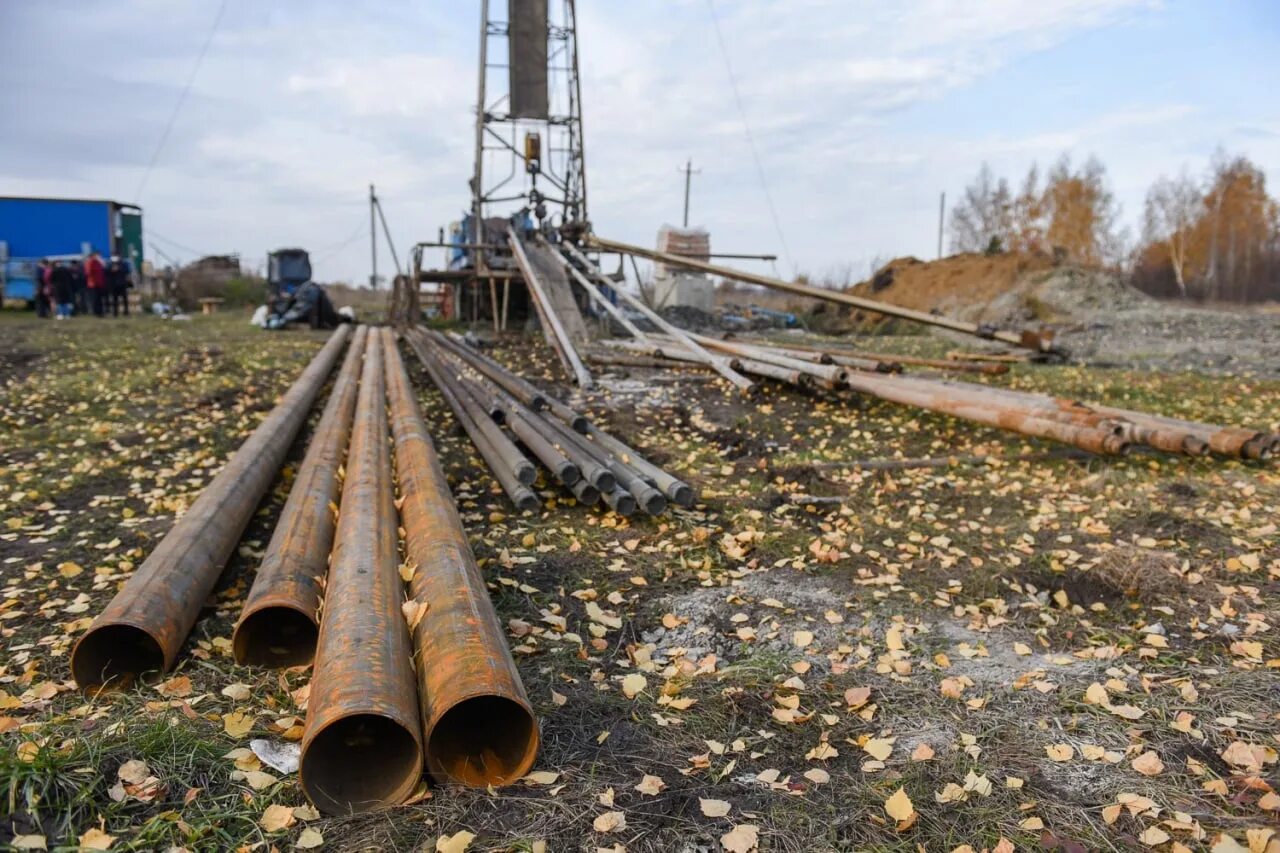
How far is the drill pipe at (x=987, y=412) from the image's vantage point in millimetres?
6496

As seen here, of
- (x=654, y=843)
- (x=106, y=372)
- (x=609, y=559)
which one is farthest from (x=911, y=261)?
(x=654, y=843)

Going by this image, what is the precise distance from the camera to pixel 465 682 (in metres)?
2.64

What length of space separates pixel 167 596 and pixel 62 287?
988 inches

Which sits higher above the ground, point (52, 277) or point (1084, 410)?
point (52, 277)

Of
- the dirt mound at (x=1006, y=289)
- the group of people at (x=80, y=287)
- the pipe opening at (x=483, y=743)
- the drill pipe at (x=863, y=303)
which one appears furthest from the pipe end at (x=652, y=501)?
the group of people at (x=80, y=287)

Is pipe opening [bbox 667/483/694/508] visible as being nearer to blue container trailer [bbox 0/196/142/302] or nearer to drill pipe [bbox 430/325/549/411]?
drill pipe [bbox 430/325/549/411]

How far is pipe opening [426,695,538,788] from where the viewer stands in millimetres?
2705

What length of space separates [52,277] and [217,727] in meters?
25.8

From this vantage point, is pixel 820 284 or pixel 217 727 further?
pixel 820 284

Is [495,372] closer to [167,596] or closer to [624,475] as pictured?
[624,475]

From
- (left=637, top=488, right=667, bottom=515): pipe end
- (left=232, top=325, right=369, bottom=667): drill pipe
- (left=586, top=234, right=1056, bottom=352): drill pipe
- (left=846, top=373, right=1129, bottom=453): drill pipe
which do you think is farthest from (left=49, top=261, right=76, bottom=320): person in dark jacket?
(left=637, top=488, right=667, bottom=515): pipe end

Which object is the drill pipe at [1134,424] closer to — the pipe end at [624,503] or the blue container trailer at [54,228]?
the pipe end at [624,503]

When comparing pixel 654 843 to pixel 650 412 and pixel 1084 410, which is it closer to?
pixel 1084 410

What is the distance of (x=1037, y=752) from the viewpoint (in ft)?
9.91
